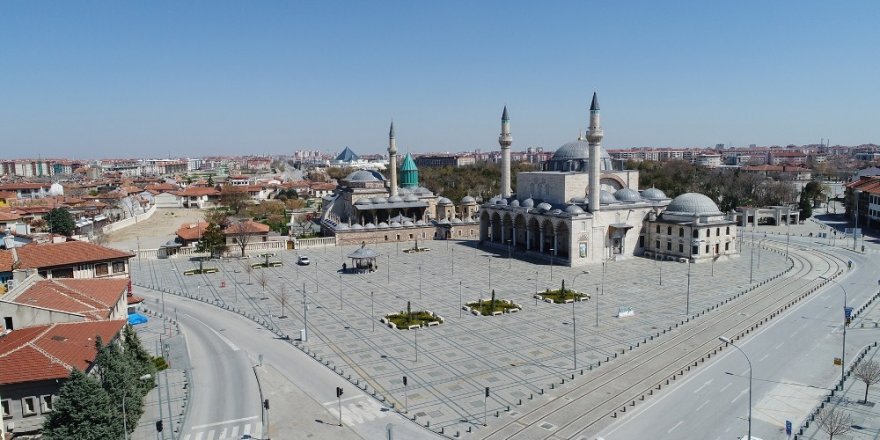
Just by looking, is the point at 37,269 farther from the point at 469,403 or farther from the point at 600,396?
the point at 600,396

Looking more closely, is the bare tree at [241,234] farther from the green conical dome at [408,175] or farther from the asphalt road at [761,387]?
the asphalt road at [761,387]

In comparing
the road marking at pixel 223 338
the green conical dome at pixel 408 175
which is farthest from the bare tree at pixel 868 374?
the green conical dome at pixel 408 175

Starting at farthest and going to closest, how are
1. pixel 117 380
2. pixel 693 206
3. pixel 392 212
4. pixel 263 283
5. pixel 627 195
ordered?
pixel 392 212 → pixel 627 195 → pixel 693 206 → pixel 263 283 → pixel 117 380

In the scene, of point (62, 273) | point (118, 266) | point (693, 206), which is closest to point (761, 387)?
point (693, 206)

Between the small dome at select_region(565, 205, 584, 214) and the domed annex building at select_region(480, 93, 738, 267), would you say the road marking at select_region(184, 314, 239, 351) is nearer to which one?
the domed annex building at select_region(480, 93, 738, 267)

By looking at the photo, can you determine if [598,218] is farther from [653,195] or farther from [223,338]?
[223,338]

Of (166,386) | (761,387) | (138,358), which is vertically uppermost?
(138,358)
